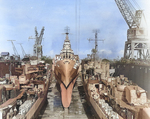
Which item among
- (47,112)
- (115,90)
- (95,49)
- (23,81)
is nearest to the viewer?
(115,90)

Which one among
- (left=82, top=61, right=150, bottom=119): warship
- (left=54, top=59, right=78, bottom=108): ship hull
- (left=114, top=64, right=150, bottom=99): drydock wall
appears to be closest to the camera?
(left=82, top=61, right=150, bottom=119): warship

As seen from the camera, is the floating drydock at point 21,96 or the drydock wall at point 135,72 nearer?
the floating drydock at point 21,96

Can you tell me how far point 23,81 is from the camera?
7.17 meters

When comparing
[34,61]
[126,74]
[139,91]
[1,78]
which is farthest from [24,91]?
[126,74]

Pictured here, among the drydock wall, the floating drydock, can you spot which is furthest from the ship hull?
the drydock wall

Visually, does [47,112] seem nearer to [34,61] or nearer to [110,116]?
[110,116]

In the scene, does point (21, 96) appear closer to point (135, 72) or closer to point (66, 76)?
point (66, 76)

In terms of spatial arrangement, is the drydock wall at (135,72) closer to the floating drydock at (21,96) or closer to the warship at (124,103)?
the warship at (124,103)

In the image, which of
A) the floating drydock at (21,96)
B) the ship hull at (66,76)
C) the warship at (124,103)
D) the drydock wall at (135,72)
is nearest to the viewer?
the warship at (124,103)

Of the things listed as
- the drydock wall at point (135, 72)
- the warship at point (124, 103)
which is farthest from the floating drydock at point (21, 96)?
the drydock wall at point (135, 72)

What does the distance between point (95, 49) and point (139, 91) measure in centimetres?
1230

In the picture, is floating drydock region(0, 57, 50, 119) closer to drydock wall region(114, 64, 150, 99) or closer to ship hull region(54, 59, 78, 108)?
ship hull region(54, 59, 78, 108)

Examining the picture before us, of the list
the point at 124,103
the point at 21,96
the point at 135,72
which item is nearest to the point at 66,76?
the point at 21,96

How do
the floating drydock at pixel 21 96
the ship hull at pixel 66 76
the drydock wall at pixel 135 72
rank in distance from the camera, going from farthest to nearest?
the ship hull at pixel 66 76, the drydock wall at pixel 135 72, the floating drydock at pixel 21 96
